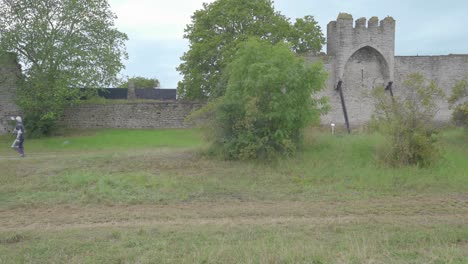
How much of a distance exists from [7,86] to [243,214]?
802 inches

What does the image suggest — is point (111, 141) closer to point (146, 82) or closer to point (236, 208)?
point (236, 208)

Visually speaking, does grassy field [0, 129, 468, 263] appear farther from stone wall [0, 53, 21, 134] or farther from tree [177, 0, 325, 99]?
tree [177, 0, 325, 99]

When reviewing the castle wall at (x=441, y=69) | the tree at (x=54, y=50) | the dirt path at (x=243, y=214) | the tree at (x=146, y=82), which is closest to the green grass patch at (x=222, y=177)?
the dirt path at (x=243, y=214)

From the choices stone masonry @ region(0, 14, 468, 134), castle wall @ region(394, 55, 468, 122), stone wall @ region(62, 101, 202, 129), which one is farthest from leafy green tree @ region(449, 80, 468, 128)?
stone wall @ region(62, 101, 202, 129)

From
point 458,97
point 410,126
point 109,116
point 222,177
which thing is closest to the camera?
point 222,177

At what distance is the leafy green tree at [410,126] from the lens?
11.9 meters

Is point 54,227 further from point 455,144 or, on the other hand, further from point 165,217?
A: point 455,144

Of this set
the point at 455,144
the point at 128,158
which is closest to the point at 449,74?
the point at 455,144

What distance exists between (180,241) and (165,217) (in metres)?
1.65

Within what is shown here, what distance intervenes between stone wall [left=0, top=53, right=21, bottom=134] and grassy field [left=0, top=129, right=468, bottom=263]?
36.2 ft

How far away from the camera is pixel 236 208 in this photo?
7.98 meters

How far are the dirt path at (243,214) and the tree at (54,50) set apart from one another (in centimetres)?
1395

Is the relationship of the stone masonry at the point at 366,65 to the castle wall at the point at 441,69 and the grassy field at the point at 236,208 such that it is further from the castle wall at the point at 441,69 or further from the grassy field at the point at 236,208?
the grassy field at the point at 236,208

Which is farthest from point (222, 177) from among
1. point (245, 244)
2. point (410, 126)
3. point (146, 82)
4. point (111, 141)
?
point (146, 82)
